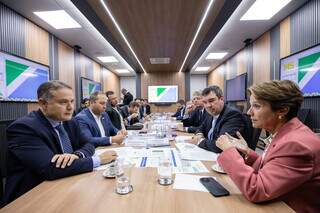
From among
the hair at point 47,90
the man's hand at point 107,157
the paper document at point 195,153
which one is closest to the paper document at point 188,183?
the paper document at point 195,153

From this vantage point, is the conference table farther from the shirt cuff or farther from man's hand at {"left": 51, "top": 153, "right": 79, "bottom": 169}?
the shirt cuff

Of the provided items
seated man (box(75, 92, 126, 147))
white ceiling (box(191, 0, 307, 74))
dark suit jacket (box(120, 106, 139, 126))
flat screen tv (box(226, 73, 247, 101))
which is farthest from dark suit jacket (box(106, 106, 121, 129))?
flat screen tv (box(226, 73, 247, 101))

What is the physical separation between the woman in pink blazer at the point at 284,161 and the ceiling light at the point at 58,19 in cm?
357

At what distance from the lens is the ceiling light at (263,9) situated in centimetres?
330

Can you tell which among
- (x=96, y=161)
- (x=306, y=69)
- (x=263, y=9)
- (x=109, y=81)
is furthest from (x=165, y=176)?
(x=109, y=81)

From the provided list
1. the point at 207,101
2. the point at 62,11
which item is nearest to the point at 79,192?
the point at 207,101

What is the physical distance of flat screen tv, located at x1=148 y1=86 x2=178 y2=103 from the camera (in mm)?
9430

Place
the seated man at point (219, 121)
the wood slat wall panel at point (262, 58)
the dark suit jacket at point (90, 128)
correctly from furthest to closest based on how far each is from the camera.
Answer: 1. the wood slat wall panel at point (262, 58)
2. the dark suit jacket at point (90, 128)
3. the seated man at point (219, 121)

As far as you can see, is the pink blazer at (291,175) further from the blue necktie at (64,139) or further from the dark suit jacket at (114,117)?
the dark suit jacket at (114,117)

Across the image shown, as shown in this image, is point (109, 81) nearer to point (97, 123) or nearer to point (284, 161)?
point (97, 123)

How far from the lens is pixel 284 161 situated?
2.59 ft

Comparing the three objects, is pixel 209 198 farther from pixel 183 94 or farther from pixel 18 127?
pixel 183 94

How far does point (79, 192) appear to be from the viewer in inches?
37.8

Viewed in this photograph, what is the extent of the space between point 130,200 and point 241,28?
4515 millimetres
